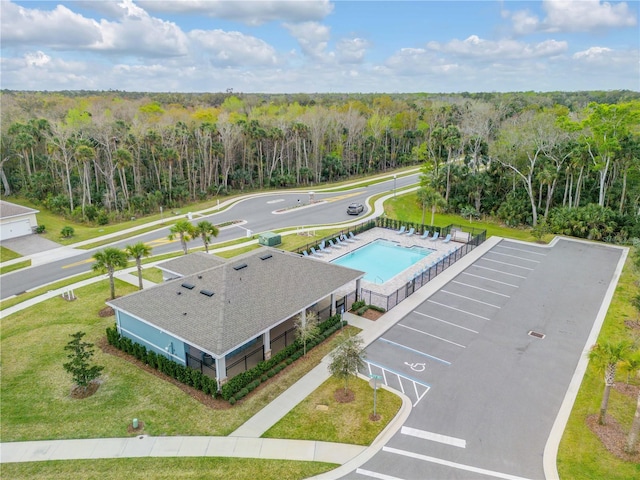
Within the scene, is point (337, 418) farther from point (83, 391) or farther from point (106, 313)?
point (106, 313)

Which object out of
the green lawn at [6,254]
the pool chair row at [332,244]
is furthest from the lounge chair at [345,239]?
the green lawn at [6,254]

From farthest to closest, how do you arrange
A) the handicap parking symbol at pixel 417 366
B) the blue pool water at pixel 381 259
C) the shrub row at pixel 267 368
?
the blue pool water at pixel 381 259 → the handicap parking symbol at pixel 417 366 → the shrub row at pixel 267 368

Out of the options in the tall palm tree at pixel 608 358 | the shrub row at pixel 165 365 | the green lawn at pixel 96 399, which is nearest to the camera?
the tall palm tree at pixel 608 358

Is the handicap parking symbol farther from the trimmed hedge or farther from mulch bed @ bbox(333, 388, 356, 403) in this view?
the trimmed hedge

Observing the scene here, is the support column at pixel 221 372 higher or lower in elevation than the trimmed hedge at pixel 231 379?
higher

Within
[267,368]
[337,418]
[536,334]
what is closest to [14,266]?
[267,368]

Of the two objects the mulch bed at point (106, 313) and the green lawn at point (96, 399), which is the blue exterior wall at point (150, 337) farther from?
the mulch bed at point (106, 313)

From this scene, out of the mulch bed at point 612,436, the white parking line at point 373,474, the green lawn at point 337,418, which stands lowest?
the white parking line at point 373,474

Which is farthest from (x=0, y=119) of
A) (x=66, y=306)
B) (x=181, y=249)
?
(x=66, y=306)
